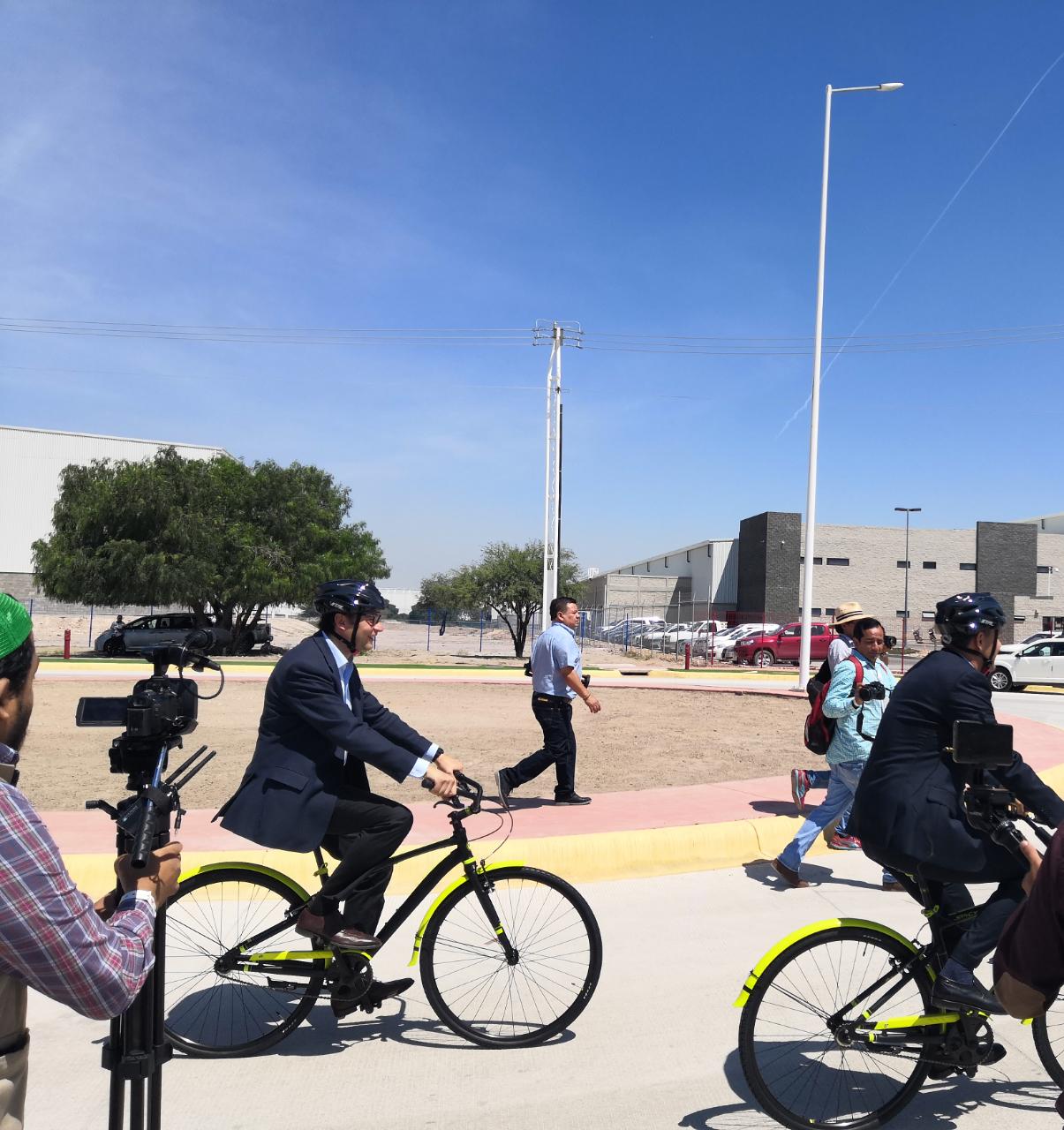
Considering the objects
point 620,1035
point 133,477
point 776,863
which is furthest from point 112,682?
point 620,1035

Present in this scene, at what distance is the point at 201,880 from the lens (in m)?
3.99

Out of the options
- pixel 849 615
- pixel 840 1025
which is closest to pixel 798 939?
pixel 840 1025

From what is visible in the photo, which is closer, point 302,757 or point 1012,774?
point 1012,774

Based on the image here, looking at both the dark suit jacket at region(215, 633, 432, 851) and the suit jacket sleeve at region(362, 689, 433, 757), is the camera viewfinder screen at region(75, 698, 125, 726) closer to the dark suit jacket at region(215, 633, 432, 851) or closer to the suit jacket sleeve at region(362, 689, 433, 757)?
the dark suit jacket at region(215, 633, 432, 851)

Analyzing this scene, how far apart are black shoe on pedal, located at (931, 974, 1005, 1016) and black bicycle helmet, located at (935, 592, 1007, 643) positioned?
1.21 meters

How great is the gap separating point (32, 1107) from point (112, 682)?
18243 mm

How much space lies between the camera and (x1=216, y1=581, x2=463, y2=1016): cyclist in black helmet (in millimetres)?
3814

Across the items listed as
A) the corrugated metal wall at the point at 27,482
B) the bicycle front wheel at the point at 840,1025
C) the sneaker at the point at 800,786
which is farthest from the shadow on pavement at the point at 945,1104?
the corrugated metal wall at the point at 27,482

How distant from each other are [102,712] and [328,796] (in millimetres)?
1421

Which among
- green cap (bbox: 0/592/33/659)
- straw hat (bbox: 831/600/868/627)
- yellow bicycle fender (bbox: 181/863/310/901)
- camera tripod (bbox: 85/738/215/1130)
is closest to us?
green cap (bbox: 0/592/33/659)

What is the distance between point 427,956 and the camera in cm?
401

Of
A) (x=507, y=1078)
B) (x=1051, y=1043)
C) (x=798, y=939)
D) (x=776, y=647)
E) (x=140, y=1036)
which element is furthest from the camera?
(x=776, y=647)

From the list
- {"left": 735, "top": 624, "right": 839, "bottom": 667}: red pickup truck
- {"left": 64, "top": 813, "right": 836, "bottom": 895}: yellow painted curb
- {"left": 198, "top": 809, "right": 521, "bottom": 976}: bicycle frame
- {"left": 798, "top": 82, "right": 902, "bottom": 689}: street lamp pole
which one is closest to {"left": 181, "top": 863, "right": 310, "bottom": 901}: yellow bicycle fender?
{"left": 198, "top": 809, "right": 521, "bottom": 976}: bicycle frame

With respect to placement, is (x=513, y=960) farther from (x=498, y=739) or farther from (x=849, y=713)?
(x=498, y=739)
